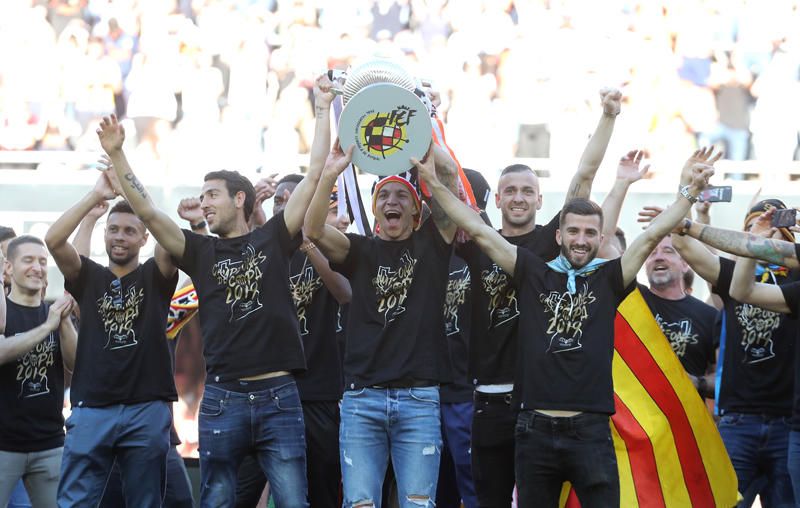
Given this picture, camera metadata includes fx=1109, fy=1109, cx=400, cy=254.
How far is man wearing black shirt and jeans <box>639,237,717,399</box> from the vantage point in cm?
644

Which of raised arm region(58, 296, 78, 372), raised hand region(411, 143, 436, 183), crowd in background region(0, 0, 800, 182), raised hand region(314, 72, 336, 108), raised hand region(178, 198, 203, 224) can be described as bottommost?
raised arm region(58, 296, 78, 372)

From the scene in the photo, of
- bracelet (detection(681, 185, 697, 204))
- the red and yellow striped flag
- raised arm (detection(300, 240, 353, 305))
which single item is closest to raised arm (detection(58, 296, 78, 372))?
raised arm (detection(300, 240, 353, 305))

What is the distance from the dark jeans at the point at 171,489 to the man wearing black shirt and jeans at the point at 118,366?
58cm

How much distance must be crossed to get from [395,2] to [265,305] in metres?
7.37

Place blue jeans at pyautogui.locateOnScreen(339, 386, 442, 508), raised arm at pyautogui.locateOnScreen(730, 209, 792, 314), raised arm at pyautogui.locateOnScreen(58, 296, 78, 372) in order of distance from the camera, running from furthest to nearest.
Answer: raised arm at pyautogui.locateOnScreen(58, 296, 78, 372), raised arm at pyautogui.locateOnScreen(730, 209, 792, 314), blue jeans at pyautogui.locateOnScreen(339, 386, 442, 508)

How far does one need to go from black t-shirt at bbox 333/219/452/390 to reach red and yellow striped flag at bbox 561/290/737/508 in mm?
1177

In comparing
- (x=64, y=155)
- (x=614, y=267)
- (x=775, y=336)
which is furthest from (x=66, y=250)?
(x=64, y=155)

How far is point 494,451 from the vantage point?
5.25m

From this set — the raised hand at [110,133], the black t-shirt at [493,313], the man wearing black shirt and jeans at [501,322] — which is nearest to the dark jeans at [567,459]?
the man wearing black shirt and jeans at [501,322]

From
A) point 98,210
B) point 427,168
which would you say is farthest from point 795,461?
point 98,210

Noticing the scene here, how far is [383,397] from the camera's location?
16.2 feet

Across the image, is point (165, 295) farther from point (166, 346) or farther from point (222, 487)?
point (222, 487)

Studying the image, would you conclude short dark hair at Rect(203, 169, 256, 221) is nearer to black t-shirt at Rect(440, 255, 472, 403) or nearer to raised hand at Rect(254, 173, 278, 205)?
raised hand at Rect(254, 173, 278, 205)

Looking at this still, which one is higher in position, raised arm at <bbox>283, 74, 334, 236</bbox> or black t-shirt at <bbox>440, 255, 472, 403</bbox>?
raised arm at <bbox>283, 74, 334, 236</bbox>
